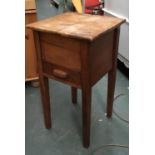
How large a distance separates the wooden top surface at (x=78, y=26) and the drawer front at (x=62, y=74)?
0.62ft

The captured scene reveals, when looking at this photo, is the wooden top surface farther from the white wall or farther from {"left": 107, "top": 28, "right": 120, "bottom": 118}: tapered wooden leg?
the white wall

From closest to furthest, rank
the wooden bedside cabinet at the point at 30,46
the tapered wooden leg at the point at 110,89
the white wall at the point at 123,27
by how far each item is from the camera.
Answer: the tapered wooden leg at the point at 110,89, the wooden bedside cabinet at the point at 30,46, the white wall at the point at 123,27

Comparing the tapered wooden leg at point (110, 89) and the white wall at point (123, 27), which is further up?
the white wall at point (123, 27)

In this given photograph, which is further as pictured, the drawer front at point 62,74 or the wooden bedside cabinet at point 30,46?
the wooden bedside cabinet at point 30,46

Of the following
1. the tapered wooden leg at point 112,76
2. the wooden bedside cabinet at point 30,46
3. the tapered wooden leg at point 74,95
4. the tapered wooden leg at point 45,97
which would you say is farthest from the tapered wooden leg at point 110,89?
the wooden bedside cabinet at point 30,46

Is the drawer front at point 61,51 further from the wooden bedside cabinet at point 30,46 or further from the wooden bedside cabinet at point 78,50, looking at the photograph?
the wooden bedside cabinet at point 30,46

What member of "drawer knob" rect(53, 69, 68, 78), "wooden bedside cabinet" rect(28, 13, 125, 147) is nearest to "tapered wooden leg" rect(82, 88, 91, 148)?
"wooden bedside cabinet" rect(28, 13, 125, 147)

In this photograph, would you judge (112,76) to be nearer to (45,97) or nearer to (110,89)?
(110,89)

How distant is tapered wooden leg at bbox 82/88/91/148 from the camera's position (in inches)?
42.6

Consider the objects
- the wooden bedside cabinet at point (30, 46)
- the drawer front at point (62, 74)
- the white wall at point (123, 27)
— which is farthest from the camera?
the white wall at point (123, 27)

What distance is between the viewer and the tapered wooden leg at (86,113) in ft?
3.55

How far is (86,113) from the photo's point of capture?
1.15 metres

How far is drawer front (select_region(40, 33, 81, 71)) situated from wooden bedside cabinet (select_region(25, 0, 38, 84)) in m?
0.55
